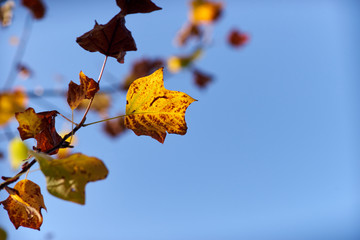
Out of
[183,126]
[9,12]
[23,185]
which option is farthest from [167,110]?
[9,12]

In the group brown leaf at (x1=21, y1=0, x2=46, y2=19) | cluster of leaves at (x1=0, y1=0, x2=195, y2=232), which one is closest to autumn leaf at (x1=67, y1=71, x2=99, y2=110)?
cluster of leaves at (x1=0, y1=0, x2=195, y2=232)

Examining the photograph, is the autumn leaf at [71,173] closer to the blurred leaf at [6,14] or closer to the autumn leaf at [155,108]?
the autumn leaf at [155,108]

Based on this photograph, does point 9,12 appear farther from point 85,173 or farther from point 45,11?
point 85,173

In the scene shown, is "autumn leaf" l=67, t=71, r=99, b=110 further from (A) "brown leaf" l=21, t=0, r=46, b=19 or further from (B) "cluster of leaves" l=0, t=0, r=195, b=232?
(A) "brown leaf" l=21, t=0, r=46, b=19

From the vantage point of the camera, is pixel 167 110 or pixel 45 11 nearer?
pixel 167 110

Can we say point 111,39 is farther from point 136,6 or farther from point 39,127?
point 39,127

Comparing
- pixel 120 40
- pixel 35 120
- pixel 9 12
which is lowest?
pixel 35 120
